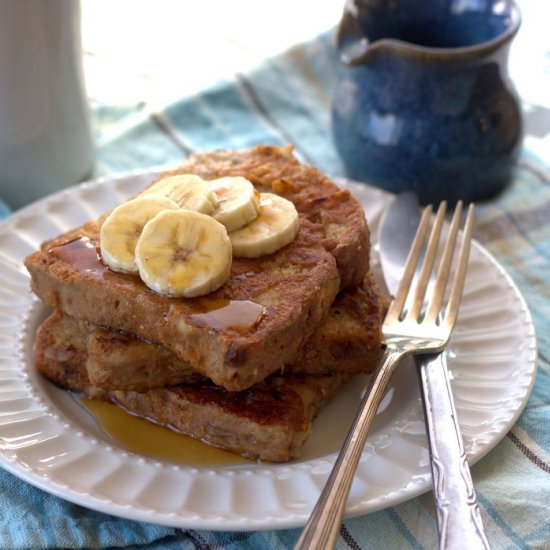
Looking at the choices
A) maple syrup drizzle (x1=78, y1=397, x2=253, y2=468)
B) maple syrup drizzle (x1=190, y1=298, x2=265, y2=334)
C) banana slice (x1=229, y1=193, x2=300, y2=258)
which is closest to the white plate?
maple syrup drizzle (x1=78, y1=397, x2=253, y2=468)

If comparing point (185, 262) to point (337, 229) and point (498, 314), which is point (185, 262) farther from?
point (498, 314)

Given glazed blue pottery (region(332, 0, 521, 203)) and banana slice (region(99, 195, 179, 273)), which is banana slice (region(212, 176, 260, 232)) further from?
glazed blue pottery (region(332, 0, 521, 203))

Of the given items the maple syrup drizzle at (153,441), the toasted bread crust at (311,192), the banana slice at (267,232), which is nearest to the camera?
the maple syrup drizzle at (153,441)

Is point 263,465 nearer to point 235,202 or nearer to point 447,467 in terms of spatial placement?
point 447,467

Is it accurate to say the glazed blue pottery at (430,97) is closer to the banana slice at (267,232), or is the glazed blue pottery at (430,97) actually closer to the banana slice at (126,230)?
the banana slice at (267,232)

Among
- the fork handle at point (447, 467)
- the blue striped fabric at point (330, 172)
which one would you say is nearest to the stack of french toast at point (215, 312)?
the fork handle at point (447, 467)

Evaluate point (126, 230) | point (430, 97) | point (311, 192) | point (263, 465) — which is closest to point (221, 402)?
point (263, 465)

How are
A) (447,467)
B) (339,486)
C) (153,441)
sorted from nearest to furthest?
(339,486) < (447,467) < (153,441)
